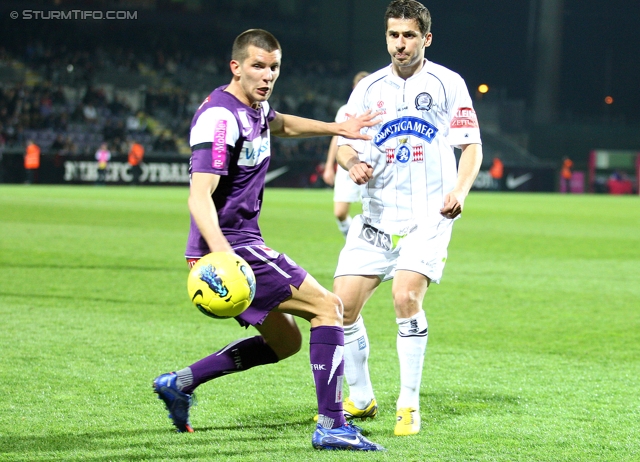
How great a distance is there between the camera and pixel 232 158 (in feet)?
13.1

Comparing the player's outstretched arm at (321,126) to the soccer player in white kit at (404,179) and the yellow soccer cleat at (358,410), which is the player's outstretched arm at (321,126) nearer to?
the soccer player in white kit at (404,179)

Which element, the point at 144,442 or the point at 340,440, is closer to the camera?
the point at 340,440

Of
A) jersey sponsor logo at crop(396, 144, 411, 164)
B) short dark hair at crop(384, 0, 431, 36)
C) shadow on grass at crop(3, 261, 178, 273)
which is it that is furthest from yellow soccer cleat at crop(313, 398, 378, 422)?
shadow on grass at crop(3, 261, 178, 273)

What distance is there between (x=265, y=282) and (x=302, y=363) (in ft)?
7.27

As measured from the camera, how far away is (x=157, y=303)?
28.3 feet

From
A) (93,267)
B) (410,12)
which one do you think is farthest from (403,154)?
(93,267)

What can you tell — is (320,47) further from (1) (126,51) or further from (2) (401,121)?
(2) (401,121)

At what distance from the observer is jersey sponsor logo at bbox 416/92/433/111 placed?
4.80m

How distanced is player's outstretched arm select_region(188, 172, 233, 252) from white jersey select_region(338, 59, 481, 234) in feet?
4.09

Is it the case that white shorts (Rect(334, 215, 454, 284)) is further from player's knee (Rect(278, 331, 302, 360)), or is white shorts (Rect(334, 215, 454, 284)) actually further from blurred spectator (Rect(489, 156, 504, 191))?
blurred spectator (Rect(489, 156, 504, 191))

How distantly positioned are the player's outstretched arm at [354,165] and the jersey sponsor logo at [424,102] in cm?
41

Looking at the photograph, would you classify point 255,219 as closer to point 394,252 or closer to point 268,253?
point 268,253

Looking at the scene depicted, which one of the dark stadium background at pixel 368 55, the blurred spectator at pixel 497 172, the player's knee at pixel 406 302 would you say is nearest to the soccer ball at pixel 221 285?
the player's knee at pixel 406 302

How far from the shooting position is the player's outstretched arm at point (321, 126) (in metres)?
4.56
